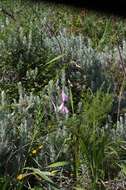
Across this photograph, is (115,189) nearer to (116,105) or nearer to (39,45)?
(116,105)

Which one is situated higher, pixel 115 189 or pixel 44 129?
pixel 44 129

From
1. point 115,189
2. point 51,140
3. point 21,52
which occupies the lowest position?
point 115,189

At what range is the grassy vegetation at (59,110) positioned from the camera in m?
2.78

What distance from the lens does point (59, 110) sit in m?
3.10

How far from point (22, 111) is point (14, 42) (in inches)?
28.2

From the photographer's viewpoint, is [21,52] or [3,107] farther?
[21,52]

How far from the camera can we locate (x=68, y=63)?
365 cm

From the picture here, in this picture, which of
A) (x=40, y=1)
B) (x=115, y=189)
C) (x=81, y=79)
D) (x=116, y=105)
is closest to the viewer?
(x=115, y=189)

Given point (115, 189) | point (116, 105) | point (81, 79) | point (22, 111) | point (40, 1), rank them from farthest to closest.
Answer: point (40, 1) < point (81, 79) < point (116, 105) < point (22, 111) < point (115, 189)

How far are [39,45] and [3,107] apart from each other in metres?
0.95

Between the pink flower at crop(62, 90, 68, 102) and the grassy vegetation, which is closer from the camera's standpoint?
the grassy vegetation

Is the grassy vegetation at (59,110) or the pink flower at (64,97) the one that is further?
the pink flower at (64,97)

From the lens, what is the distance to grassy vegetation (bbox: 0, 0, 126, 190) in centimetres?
278


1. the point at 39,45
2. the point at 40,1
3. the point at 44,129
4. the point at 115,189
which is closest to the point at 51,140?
the point at 44,129
